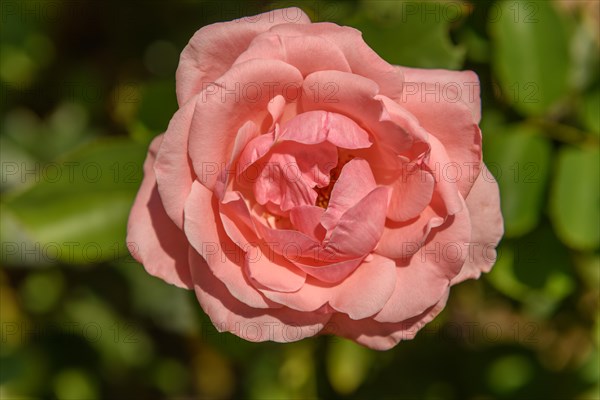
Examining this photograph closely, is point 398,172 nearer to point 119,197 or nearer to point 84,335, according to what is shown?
point 119,197

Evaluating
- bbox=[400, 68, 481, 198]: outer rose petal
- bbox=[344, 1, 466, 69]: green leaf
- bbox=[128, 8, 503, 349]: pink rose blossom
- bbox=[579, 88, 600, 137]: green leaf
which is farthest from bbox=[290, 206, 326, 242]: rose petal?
bbox=[579, 88, 600, 137]: green leaf

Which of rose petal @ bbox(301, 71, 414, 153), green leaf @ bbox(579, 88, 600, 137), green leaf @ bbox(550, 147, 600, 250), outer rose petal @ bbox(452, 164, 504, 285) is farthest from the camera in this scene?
green leaf @ bbox(579, 88, 600, 137)

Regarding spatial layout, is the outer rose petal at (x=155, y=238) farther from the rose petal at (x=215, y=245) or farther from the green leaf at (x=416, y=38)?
the green leaf at (x=416, y=38)

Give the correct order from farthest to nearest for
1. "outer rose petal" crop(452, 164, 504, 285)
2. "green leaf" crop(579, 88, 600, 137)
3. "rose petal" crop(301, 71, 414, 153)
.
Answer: "green leaf" crop(579, 88, 600, 137), "outer rose petal" crop(452, 164, 504, 285), "rose petal" crop(301, 71, 414, 153)

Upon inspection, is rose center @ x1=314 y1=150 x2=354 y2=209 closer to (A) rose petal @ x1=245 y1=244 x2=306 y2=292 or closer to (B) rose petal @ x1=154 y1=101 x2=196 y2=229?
(A) rose petal @ x1=245 y1=244 x2=306 y2=292

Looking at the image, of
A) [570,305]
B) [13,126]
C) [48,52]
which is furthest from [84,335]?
[570,305]

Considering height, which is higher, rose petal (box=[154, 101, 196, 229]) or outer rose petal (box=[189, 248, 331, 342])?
rose petal (box=[154, 101, 196, 229])

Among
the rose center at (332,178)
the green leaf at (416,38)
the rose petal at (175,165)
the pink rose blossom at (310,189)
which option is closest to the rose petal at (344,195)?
the pink rose blossom at (310,189)
